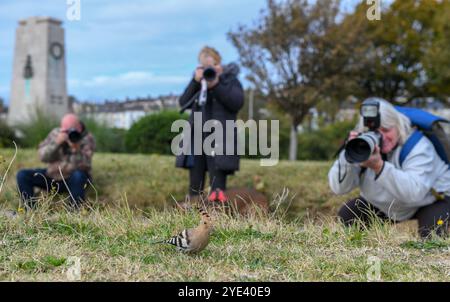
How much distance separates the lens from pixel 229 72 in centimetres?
628

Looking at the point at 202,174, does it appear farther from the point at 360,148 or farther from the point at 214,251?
the point at 214,251

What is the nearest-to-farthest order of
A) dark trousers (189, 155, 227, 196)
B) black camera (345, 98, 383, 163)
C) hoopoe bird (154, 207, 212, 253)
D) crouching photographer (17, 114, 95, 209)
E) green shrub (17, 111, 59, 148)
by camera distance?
1. hoopoe bird (154, 207, 212, 253)
2. black camera (345, 98, 383, 163)
3. dark trousers (189, 155, 227, 196)
4. crouching photographer (17, 114, 95, 209)
5. green shrub (17, 111, 59, 148)

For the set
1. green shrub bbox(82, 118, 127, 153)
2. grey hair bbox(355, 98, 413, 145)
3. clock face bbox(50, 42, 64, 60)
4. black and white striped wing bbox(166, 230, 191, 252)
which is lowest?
green shrub bbox(82, 118, 127, 153)

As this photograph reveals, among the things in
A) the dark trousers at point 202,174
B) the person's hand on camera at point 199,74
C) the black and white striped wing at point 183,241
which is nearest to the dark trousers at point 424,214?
the dark trousers at point 202,174

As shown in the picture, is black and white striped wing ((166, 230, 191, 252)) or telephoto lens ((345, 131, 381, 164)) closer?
black and white striped wing ((166, 230, 191, 252))

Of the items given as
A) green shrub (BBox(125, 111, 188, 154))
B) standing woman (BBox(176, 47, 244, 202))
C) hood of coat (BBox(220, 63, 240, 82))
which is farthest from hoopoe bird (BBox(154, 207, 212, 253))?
green shrub (BBox(125, 111, 188, 154))

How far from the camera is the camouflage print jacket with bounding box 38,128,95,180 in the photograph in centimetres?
687

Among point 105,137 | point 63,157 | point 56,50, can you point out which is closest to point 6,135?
point 105,137

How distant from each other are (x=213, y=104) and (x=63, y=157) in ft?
6.43

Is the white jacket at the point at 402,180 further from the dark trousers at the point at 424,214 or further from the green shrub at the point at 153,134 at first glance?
the green shrub at the point at 153,134

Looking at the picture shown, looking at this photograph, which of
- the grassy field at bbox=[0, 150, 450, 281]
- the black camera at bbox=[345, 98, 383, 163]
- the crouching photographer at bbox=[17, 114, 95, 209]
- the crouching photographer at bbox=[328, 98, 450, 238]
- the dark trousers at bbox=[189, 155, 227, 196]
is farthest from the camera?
the crouching photographer at bbox=[17, 114, 95, 209]

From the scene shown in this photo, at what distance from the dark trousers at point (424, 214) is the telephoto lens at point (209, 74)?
1962 millimetres

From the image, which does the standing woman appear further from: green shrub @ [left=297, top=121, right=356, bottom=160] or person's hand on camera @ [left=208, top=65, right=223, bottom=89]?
green shrub @ [left=297, top=121, right=356, bottom=160]
